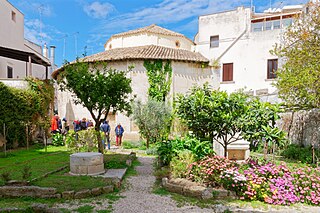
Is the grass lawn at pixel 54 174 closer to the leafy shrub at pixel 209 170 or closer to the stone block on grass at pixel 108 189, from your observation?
the stone block on grass at pixel 108 189

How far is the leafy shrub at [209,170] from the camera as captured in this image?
716cm

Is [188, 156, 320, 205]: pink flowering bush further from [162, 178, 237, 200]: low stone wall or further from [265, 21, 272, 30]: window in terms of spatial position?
[265, 21, 272, 30]: window

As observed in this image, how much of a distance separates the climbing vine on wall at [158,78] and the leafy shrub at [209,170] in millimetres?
12946

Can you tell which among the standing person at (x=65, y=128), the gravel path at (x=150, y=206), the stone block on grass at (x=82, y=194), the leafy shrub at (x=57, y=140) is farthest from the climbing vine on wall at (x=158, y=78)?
the stone block on grass at (x=82, y=194)

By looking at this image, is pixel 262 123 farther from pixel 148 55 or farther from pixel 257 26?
pixel 257 26

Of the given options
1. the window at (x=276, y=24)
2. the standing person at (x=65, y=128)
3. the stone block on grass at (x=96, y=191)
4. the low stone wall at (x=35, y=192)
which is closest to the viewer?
the low stone wall at (x=35, y=192)

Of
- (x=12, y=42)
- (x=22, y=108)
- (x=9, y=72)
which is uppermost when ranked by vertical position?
(x=12, y=42)

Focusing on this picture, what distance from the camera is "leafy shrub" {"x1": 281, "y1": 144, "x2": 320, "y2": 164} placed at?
12597mm

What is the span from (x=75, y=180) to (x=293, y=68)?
11464mm

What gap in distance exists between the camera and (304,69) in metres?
11.9

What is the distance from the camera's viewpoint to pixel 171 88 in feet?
67.7

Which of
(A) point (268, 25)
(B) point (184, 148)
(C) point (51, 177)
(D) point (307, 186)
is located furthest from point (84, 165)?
(A) point (268, 25)

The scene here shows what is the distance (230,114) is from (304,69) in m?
6.24

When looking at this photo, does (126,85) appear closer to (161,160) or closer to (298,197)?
(161,160)
